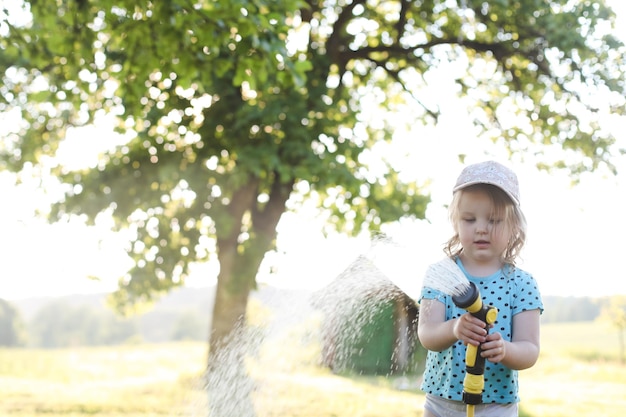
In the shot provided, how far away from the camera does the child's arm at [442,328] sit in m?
2.71

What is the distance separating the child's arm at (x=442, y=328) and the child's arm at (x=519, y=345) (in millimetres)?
59

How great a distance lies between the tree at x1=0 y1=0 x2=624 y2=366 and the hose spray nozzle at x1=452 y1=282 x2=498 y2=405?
6.81 metres

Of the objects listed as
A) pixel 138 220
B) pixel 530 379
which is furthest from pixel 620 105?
pixel 138 220

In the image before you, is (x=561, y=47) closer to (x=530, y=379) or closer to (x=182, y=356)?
(x=530, y=379)

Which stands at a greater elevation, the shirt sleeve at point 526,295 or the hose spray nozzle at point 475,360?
the shirt sleeve at point 526,295

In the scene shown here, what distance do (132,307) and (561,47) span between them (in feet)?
31.6

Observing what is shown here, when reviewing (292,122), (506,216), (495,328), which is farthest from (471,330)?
(292,122)

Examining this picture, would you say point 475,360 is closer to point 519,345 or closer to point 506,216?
point 519,345

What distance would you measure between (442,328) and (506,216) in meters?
0.52

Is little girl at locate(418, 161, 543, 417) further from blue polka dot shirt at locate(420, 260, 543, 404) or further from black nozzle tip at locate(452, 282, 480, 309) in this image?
black nozzle tip at locate(452, 282, 480, 309)

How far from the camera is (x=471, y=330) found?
271cm

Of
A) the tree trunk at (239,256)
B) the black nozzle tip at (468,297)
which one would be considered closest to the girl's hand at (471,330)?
the black nozzle tip at (468,297)

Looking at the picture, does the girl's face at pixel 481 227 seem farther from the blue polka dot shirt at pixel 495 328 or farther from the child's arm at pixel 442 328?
the child's arm at pixel 442 328

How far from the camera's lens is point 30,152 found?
13305mm
